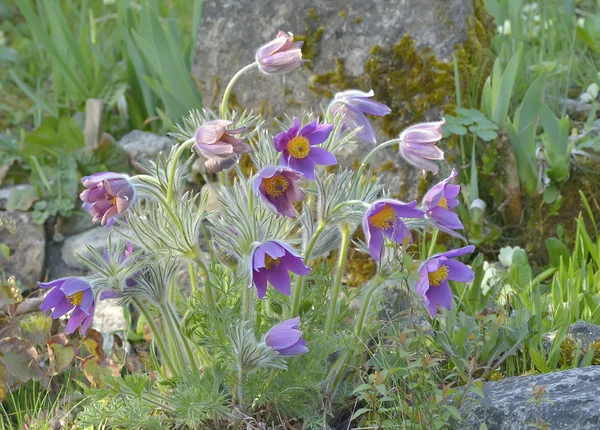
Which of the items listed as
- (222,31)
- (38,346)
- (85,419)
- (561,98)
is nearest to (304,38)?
(222,31)

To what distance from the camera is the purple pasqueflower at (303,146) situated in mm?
1826

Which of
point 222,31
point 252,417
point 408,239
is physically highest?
point 222,31

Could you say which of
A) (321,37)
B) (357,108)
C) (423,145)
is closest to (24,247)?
(321,37)

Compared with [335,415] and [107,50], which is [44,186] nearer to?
[107,50]

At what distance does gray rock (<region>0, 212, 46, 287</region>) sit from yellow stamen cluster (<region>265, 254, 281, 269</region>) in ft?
5.95

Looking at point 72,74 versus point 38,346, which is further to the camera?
point 72,74

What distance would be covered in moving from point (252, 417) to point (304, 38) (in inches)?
68.1

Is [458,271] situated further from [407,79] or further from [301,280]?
[407,79]

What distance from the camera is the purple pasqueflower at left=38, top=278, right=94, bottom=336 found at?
1895 millimetres

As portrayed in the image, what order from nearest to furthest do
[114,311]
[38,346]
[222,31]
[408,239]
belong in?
[408,239]
[38,346]
[114,311]
[222,31]

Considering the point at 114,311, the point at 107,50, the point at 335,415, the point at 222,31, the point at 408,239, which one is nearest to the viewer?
the point at 408,239

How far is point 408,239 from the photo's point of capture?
1.87 m

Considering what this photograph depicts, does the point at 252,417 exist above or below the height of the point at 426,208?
below

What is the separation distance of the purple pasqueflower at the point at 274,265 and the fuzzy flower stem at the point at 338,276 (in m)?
0.18
